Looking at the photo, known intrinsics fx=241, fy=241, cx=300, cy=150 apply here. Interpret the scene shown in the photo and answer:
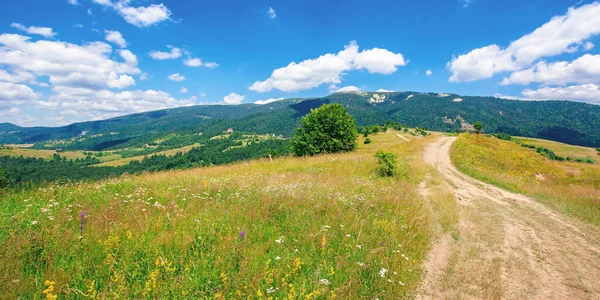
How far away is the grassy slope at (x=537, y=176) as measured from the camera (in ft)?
36.5

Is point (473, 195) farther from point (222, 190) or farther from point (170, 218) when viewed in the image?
point (170, 218)

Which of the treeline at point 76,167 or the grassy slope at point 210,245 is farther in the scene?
the treeline at point 76,167

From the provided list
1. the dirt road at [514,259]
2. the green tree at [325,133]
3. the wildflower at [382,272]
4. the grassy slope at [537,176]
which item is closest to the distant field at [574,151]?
the grassy slope at [537,176]

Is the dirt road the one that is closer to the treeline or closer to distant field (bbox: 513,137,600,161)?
the treeline

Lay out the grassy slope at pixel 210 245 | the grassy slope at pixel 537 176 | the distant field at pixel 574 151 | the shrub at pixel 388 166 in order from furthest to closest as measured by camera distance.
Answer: the distant field at pixel 574 151 → the shrub at pixel 388 166 → the grassy slope at pixel 537 176 → the grassy slope at pixel 210 245

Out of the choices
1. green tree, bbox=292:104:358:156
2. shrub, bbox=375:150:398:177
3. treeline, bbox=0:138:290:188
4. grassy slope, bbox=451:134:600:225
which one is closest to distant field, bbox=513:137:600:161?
grassy slope, bbox=451:134:600:225

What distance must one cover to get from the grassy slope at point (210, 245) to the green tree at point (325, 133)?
28.8m

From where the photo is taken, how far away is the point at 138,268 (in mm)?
3777

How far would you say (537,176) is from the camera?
736 inches

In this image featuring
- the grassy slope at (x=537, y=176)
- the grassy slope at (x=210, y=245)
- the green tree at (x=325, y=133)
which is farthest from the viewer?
the green tree at (x=325, y=133)

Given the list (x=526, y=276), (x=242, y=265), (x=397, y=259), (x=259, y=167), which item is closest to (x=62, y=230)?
(x=242, y=265)

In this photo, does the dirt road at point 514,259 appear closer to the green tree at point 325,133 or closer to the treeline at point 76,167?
the treeline at point 76,167

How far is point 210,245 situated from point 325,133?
33.4m

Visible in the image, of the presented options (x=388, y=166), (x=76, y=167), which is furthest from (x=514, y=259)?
(x=76, y=167)
